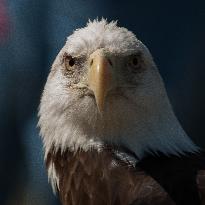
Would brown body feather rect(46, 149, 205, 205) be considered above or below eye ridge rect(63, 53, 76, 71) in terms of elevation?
below

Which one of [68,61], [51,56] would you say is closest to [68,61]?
[68,61]

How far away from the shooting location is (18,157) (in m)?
2.98

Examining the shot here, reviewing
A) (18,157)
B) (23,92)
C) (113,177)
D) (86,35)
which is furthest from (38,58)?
(113,177)

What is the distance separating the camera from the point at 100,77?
208 cm

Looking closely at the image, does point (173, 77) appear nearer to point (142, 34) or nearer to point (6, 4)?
point (142, 34)

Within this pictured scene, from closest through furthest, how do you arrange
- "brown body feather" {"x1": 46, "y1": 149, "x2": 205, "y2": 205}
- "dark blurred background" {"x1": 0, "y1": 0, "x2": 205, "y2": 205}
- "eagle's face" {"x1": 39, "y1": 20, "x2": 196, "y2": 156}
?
1. "brown body feather" {"x1": 46, "y1": 149, "x2": 205, "y2": 205}
2. "eagle's face" {"x1": 39, "y1": 20, "x2": 196, "y2": 156}
3. "dark blurred background" {"x1": 0, "y1": 0, "x2": 205, "y2": 205}

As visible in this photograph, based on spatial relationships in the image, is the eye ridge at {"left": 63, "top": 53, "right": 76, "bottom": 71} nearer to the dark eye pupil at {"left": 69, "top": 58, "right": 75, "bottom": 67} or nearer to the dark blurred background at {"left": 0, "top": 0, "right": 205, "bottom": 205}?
the dark eye pupil at {"left": 69, "top": 58, "right": 75, "bottom": 67}

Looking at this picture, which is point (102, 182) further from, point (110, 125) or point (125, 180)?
point (110, 125)

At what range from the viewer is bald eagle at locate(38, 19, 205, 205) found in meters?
2.11

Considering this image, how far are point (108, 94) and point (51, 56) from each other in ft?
2.66

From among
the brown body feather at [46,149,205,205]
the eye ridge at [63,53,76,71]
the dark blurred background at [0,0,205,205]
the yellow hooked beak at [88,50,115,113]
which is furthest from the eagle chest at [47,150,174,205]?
the dark blurred background at [0,0,205,205]

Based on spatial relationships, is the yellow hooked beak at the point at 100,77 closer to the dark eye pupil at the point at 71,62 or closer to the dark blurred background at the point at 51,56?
the dark eye pupil at the point at 71,62

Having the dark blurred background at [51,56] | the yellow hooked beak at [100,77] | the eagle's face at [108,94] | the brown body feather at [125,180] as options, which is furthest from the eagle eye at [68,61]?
the dark blurred background at [51,56]

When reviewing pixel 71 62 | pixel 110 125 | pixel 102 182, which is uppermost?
pixel 71 62
